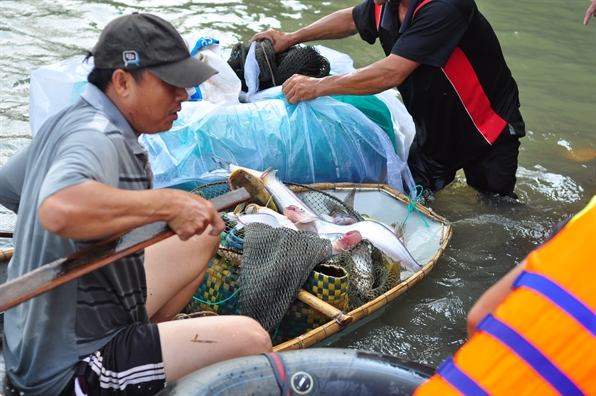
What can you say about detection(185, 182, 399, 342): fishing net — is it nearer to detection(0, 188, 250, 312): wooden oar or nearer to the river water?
the river water

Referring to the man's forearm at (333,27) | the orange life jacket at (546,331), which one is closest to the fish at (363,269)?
the man's forearm at (333,27)

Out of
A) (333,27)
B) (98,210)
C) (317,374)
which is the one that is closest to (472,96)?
(333,27)

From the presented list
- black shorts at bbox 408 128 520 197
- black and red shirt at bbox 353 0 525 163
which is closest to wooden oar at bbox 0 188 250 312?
black and red shirt at bbox 353 0 525 163

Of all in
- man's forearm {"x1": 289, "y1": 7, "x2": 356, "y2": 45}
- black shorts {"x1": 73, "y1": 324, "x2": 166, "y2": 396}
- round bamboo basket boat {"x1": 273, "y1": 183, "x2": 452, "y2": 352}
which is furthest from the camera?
man's forearm {"x1": 289, "y1": 7, "x2": 356, "y2": 45}

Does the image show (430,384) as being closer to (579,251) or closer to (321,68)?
(579,251)

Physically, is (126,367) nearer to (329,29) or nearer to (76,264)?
(76,264)

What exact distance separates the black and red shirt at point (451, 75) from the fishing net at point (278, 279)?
1.58m

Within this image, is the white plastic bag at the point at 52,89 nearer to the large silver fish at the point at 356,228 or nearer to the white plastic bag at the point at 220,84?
the white plastic bag at the point at 220,84

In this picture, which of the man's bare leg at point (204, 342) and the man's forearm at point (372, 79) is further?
the man's forearm at point (372, 79)

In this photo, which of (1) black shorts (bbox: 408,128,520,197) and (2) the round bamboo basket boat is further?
(1) black shorts (bbox: 408,128,520,197)

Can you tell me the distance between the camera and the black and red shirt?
4867mm

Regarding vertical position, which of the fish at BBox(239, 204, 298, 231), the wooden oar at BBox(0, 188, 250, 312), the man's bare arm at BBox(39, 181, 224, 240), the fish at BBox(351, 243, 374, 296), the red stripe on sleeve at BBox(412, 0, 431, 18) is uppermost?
the man's bare arm at BBox(39, 181, 224, 240)

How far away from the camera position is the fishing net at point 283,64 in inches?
213

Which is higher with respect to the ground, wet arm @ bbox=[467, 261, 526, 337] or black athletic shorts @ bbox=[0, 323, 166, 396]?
wet arm @ bbox=[467, 261, 526, 337]
